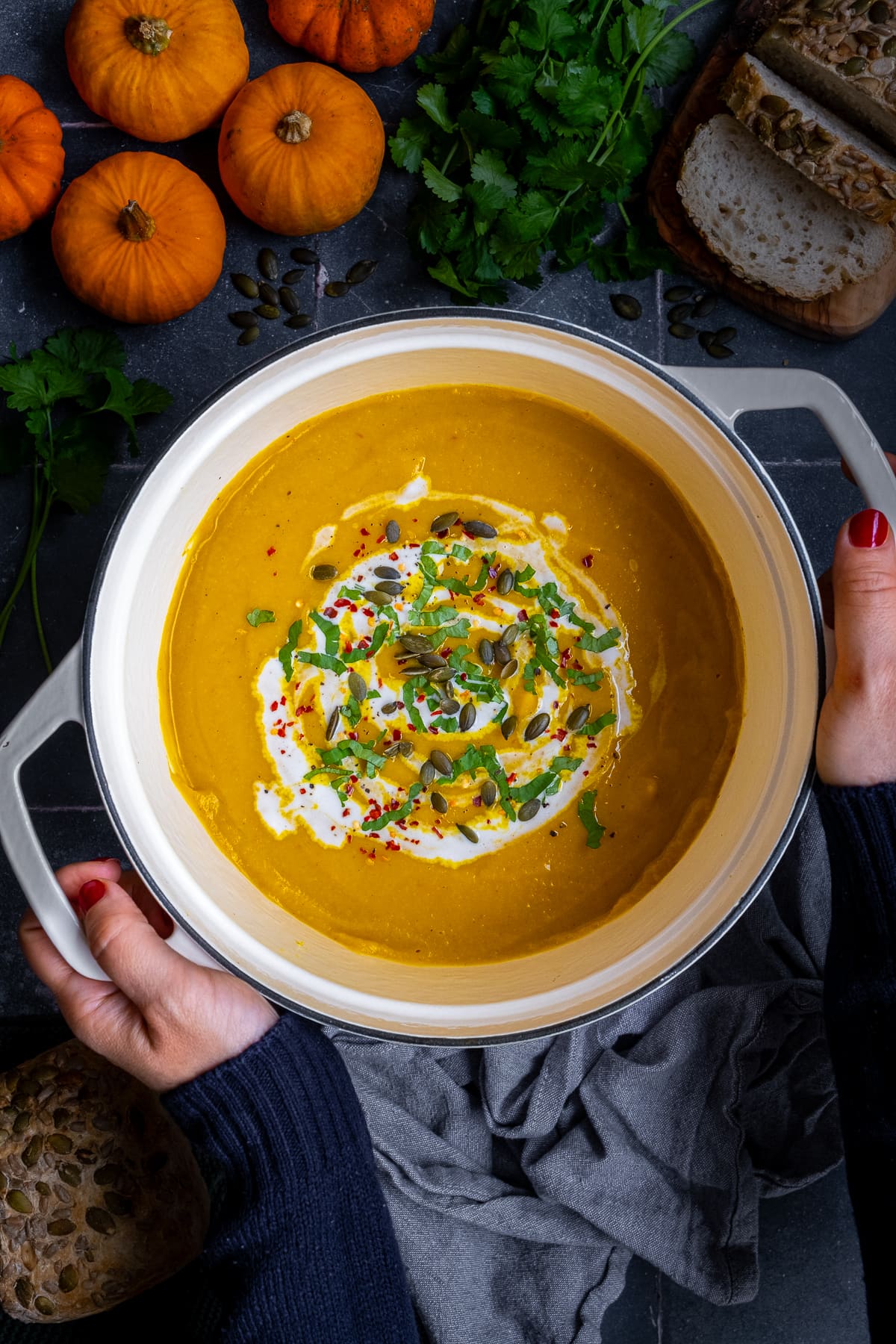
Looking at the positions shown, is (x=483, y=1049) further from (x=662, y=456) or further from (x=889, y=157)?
(x=889, y=157)

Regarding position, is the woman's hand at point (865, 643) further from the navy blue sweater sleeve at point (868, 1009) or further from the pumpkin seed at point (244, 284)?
the pumpkin seed at point (244, 284)

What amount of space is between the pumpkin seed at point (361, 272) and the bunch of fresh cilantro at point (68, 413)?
0.36 meters

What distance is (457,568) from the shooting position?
1604mm

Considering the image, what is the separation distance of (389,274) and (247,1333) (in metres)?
1.58

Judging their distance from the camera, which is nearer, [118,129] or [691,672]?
[691,672]

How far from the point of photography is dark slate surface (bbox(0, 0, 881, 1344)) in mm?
1741

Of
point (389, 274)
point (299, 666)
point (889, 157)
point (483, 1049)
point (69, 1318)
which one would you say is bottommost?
point (69, 1318)

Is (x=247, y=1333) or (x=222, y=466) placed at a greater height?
(x=222, y=466)

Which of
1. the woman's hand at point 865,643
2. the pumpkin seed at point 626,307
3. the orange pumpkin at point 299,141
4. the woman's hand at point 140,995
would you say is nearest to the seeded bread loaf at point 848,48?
the pumpkin seed at point 626,307

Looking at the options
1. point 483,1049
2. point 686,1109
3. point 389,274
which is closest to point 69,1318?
point 483,1049

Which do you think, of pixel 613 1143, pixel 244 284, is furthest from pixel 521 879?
pixel 244 284

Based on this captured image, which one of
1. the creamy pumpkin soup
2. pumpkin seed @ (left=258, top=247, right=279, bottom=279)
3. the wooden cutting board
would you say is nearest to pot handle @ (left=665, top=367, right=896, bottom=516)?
the creamy pumpkin soup

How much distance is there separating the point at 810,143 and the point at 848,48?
0.14 metres

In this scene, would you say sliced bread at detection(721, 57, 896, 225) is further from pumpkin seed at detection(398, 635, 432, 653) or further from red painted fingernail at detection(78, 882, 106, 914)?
red painted fingernail at detection(78, 882, 106, 914)
